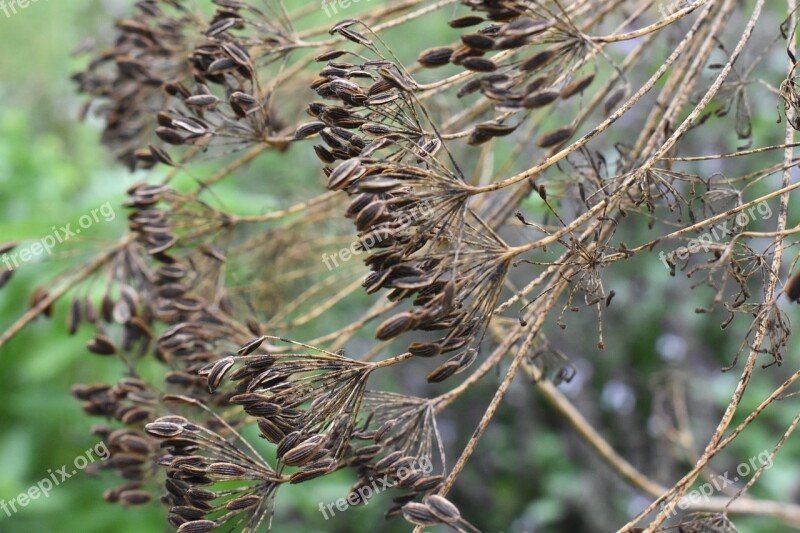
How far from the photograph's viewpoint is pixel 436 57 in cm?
90

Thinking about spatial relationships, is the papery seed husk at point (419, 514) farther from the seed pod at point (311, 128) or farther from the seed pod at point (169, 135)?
the seed pod at point (169, 135)

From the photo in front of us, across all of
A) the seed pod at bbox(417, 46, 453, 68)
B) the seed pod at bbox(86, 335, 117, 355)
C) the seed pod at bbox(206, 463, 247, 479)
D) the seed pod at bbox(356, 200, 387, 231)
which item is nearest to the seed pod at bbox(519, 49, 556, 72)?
the seed pod at bbox(417, 46, 453, 68)

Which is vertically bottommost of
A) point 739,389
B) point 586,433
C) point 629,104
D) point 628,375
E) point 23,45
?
point 628,375

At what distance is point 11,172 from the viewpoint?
2646 mm

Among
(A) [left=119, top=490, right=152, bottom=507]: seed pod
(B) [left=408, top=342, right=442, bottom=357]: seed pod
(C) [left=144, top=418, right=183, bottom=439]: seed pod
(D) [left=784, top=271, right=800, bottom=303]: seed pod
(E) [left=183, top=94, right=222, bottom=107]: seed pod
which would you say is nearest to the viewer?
(D) [left=784, top=271, right=800, bottom=303]: seed pod

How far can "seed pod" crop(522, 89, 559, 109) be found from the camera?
763 mm

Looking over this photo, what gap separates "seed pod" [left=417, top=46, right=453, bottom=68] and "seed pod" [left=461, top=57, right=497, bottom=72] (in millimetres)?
90

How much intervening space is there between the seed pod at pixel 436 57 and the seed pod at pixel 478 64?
9cm

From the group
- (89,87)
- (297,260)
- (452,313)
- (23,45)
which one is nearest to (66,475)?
(297,260)

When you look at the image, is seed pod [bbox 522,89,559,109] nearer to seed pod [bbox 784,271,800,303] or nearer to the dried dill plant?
the dried dill plant

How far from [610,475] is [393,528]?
0.87 metres

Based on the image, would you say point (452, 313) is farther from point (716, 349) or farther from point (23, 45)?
point (23, 45)

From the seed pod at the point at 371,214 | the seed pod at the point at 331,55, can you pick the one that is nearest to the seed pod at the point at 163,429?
the seed pod at the point at 371,214

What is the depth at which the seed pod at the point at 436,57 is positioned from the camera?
893 mm
